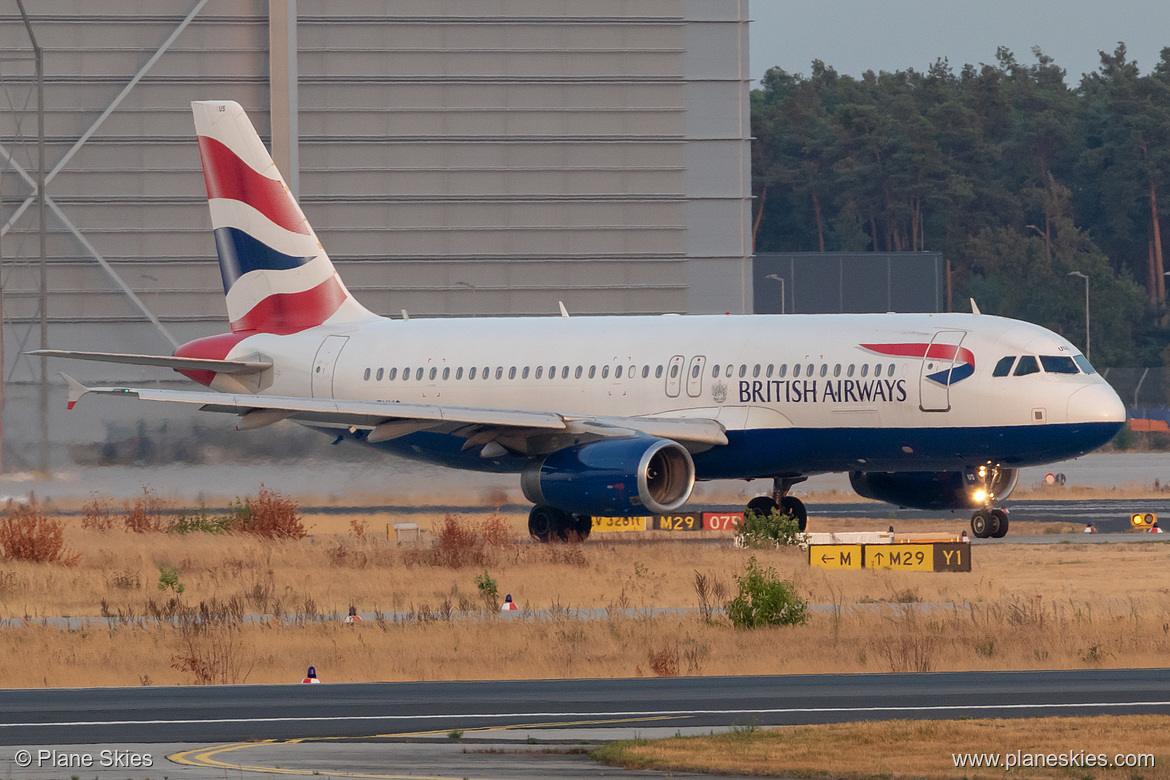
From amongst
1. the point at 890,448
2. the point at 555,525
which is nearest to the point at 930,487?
the point at 890,448

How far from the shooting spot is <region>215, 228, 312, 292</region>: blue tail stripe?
42.4 m

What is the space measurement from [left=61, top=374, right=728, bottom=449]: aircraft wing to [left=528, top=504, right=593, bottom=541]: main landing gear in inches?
60.4

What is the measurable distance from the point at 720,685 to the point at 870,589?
398 inches

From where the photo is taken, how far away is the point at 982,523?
36.1 m

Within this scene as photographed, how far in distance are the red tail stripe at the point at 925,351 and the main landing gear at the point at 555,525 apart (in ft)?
21.8

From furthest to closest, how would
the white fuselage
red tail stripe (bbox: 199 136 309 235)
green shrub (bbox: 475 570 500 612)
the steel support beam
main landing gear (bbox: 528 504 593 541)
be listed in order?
the steel support beam, red tail stripe (bbox: 199 136 309 235), main landing gear (bbox: 528 504 593 541), the white fuselage, green shrub (bbox: 475 570 500 612)

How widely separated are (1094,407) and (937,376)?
2.79 meters

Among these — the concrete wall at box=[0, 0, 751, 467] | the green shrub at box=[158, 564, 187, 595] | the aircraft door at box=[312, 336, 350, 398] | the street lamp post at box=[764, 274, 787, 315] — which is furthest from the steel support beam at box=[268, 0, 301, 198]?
the green shrub at box=[158, 564, 187, 595]

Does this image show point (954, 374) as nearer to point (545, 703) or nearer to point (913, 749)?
point (545, 703)

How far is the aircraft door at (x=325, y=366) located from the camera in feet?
134

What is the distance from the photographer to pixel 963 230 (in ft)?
475

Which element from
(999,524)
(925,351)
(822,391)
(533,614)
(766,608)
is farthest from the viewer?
(999,524)

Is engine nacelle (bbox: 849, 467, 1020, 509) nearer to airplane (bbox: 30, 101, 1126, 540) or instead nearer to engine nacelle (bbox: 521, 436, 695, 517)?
airplane (bbox: 30, 101, 1126, 540)

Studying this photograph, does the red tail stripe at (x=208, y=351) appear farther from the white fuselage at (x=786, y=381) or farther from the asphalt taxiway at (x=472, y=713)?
the asphalt taxiway at (x=472, y=713)
